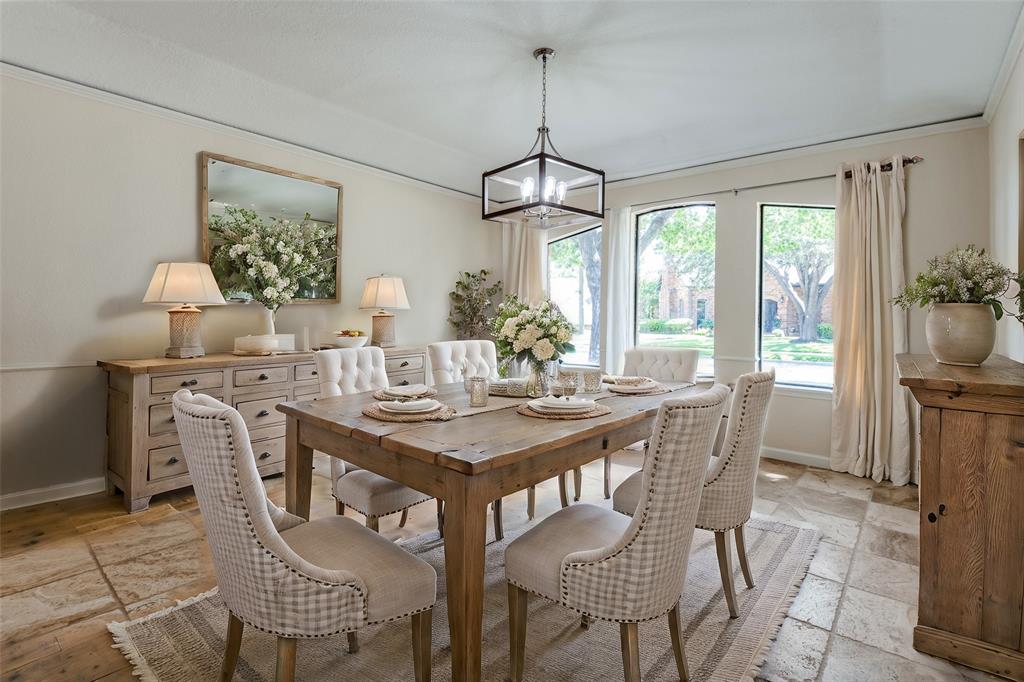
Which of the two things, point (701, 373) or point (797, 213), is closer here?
point (797, 213)

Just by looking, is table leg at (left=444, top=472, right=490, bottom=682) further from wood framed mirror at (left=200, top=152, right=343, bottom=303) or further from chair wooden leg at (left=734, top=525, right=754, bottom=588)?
wood framed mirror at (left=200, top=152, right=343, bottom=303)

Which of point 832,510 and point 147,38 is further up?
point 147,38

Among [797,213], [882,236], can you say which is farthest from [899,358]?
[797,213]

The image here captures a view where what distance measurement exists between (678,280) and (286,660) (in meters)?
4.45

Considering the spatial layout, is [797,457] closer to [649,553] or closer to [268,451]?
[649,553]

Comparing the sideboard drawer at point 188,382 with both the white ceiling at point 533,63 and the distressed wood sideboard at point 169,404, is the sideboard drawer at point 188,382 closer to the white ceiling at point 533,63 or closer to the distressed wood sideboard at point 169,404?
the distressed wood sideboard at point 169,404

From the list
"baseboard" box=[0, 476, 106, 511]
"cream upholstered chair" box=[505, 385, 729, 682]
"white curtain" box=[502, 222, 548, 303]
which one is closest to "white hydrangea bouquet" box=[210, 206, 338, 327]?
"baseboard" box=[0, 476, 106, 511]

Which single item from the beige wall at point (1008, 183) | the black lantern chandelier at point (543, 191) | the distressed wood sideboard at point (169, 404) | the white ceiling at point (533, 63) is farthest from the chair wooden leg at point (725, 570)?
Answer: the white ceiling at point (533, 63)

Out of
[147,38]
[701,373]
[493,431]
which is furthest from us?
[701,373]

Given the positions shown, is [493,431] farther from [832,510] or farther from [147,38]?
[147,38]

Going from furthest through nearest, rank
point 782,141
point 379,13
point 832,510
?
point 782,141 < point 832,510 < point 379,13

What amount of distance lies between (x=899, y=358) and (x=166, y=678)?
10.5 feet

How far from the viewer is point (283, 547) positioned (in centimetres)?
132

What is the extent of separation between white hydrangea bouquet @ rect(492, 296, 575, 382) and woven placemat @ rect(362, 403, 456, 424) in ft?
1.62
